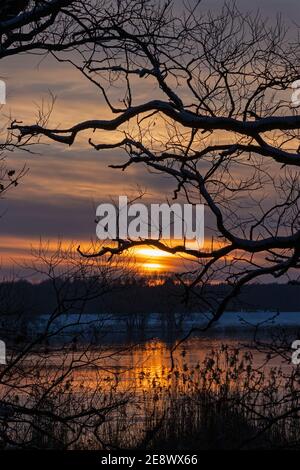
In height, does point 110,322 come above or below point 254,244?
below

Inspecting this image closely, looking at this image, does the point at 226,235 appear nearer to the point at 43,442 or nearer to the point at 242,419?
the point at 43,442

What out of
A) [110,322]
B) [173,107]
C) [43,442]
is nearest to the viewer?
[173,107]

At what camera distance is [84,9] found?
778 centimetres

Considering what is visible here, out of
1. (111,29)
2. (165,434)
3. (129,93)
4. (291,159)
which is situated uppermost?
(111,29)

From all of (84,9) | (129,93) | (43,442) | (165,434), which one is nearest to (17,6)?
(84,9)

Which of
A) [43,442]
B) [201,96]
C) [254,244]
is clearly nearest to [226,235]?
[254,244]

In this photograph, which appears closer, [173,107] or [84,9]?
[173,107]

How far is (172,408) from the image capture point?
39.7ft

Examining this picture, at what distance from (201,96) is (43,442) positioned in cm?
442

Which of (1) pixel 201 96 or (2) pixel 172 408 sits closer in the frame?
(1) pixel 201 96

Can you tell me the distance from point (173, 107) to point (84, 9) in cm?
241
